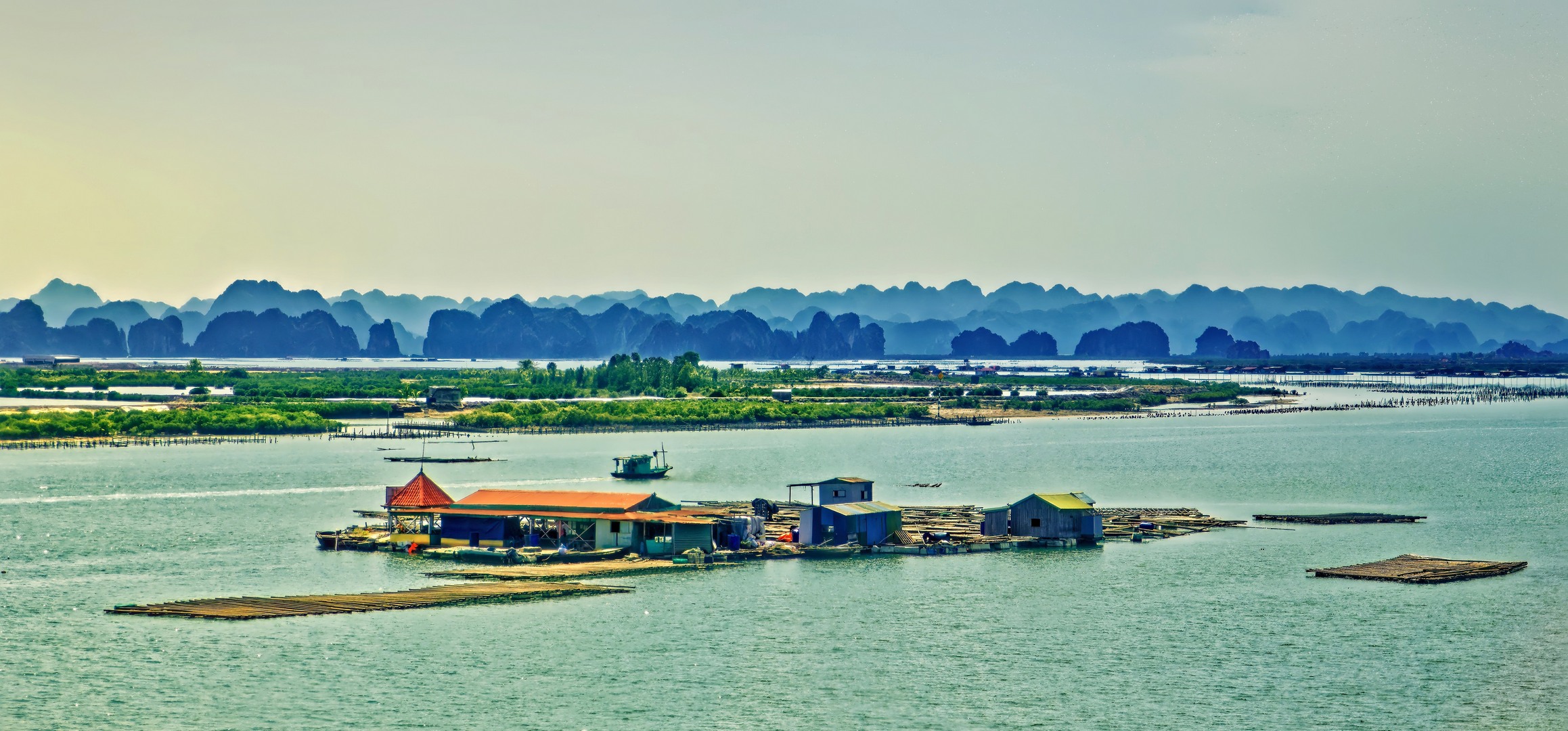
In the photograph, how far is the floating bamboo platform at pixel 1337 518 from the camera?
198ft

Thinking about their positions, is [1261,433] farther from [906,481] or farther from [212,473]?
[212,473]

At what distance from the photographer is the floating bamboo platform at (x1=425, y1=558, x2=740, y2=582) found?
147ft

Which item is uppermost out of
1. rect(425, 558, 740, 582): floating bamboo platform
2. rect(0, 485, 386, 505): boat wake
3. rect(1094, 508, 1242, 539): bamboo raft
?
rect(0, 485, 386, 505): boat wake

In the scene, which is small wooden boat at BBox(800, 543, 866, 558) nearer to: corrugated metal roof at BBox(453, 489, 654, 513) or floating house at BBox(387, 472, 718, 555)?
floating house at BBox(387, 472, 718, 555)

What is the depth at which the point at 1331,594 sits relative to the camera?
1689 inches

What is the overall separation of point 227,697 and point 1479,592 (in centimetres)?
3500

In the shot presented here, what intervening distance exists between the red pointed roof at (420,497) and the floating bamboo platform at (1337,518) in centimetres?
3338

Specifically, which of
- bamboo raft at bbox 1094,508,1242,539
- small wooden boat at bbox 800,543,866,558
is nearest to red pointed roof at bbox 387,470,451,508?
small wooden boat at bbox 800,543,866,558

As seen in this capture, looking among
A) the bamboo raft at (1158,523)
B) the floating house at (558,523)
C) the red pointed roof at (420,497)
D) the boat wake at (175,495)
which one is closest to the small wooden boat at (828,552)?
the floating house at (558,523)

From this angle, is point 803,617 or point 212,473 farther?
point 212,473

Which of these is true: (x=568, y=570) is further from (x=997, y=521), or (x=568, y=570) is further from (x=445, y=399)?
(x=445, y=399)

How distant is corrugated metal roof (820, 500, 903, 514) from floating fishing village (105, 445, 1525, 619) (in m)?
0.08

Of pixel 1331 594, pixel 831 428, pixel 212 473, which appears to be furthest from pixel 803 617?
pixel 831 428

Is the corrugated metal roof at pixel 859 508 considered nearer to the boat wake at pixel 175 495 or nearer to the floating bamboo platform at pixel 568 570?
the floating bamboo platform at pixel 568 570
